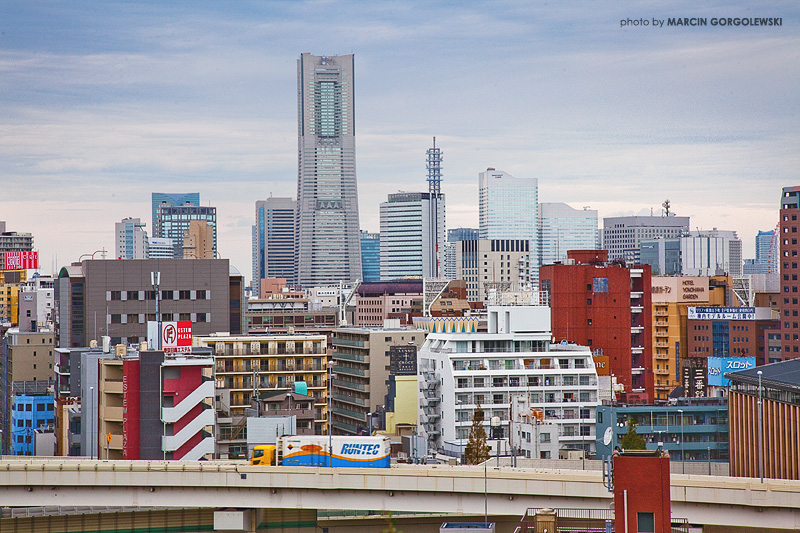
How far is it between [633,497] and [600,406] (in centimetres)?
4515

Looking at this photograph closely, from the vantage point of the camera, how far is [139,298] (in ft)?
336

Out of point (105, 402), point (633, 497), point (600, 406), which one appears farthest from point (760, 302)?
point (633, 497)

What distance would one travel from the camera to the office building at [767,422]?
58.3 m

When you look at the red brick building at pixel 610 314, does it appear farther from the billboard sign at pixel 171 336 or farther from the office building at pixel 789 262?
the billboard sign at pixel 171 336

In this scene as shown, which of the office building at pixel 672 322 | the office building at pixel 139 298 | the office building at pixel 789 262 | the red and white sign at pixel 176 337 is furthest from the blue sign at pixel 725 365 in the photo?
the red and white sign at pixel 176 337

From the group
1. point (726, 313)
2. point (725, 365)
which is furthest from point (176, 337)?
point (726, 313)

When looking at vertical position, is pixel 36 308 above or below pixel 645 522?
above

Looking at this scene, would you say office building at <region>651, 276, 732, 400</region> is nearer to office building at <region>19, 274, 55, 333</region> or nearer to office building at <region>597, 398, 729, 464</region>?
office building at <region>597, 398, 729, 464</region>

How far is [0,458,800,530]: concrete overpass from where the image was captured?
45.6 m

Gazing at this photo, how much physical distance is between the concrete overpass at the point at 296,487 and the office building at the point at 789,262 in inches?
3730

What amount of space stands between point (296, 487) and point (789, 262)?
339 feet

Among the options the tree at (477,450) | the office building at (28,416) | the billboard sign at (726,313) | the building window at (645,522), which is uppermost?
the billboard sign at (726,313)

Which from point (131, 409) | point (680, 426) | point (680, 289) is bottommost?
point (680, 426)

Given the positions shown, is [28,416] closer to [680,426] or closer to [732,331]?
[680,426]
